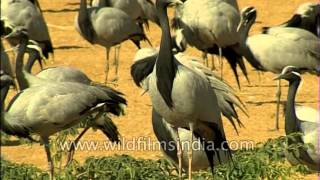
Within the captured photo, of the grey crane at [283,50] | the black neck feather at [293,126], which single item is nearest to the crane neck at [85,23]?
the grey crane at [283,50]

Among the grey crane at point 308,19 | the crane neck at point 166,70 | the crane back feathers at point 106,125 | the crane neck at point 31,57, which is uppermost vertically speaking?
the crane neck at point 166,70

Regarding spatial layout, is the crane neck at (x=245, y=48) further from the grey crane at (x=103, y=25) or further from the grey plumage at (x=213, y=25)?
the grey crane at (x=103, y=25)

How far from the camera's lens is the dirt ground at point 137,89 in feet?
35.6

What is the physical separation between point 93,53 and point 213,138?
28.4 ft

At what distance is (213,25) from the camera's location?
14055 millimetres

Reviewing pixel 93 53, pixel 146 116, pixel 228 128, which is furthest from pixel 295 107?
pixel 93 53

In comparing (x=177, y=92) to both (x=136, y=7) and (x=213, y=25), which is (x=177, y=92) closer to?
(x=213, y=25)

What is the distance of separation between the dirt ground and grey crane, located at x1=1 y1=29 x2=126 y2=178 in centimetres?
76

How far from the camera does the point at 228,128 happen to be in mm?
11836

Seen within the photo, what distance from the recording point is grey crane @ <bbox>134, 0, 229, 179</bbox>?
8.18 metres

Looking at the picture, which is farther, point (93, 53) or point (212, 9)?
point (93, 53)

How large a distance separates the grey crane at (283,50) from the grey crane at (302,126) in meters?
3.00

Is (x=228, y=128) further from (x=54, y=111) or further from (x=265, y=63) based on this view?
(x=54, y=111)

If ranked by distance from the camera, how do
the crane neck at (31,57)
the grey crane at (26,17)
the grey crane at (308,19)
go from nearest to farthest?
the crane neck at (31,57) → the grey crane at (26,17) → the grey crane at (308,19)
